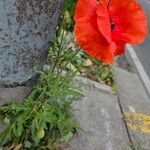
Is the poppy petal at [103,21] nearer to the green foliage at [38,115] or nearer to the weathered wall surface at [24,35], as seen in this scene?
the weathered wall surface at [24,35]

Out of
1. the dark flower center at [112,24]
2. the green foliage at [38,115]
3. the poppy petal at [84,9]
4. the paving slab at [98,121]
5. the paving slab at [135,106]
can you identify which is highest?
the poppy petal at [84,9]

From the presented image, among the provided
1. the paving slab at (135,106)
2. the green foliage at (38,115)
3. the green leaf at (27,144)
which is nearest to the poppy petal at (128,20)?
the green foliage at (38,115)

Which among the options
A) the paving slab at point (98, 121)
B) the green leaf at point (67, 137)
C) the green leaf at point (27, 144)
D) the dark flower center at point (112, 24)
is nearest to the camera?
the dark flower center at point (112, 24)

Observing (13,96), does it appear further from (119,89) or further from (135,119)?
(119,89)

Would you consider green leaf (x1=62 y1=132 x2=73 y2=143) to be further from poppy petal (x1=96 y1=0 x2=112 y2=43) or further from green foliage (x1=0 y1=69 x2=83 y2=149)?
poppy petal (x1=96 y1=0 x2=112 y2=43)

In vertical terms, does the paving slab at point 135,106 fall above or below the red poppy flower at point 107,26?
below

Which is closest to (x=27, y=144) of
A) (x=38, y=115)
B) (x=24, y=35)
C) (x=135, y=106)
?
(x=38, y=115)

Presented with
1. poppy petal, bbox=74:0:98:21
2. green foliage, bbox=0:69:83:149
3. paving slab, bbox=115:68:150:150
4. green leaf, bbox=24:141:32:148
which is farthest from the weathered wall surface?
paving slab, bbox=115:68:150:150

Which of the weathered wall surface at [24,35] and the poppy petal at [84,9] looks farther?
the weathered wall surface at [24,35]
